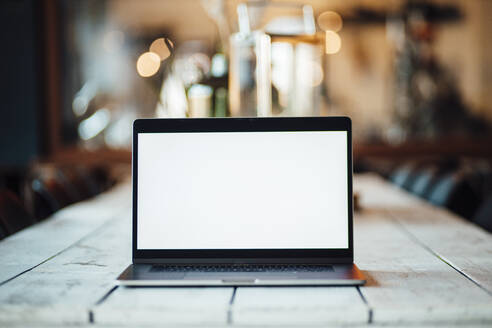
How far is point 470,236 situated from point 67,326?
1165 mm

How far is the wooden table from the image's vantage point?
2.90 ft

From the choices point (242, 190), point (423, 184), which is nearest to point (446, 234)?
point (242, 190)

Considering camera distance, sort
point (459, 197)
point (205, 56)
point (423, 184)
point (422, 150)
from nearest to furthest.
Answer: point (459, 197), point (423, 184), point (205, 56), point (422, 150)

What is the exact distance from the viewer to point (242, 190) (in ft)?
3.80

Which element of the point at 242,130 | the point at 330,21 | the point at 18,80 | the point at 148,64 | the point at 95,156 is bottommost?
the point at 95,156

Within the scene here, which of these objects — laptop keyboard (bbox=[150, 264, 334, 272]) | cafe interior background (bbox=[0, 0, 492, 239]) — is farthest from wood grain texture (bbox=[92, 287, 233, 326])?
cafe interior background (bbox=[0, 0, 492, 239])

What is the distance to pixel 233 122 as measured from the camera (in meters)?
1.15

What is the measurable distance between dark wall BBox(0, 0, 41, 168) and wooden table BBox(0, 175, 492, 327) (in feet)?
14.8

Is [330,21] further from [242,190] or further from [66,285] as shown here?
[66,285]

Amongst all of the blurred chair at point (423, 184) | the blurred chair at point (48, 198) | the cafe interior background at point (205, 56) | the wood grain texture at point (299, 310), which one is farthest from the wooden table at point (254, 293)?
the cafe interior background at point (205, 56)

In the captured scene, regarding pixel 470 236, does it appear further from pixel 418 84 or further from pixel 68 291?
pixel 418 84

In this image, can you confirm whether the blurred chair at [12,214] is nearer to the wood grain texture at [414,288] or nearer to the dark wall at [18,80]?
the wood grain texture at [414,288]

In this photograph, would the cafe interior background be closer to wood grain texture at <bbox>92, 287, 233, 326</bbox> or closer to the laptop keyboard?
the laptop keyboard

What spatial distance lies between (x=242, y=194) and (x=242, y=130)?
14 cm
